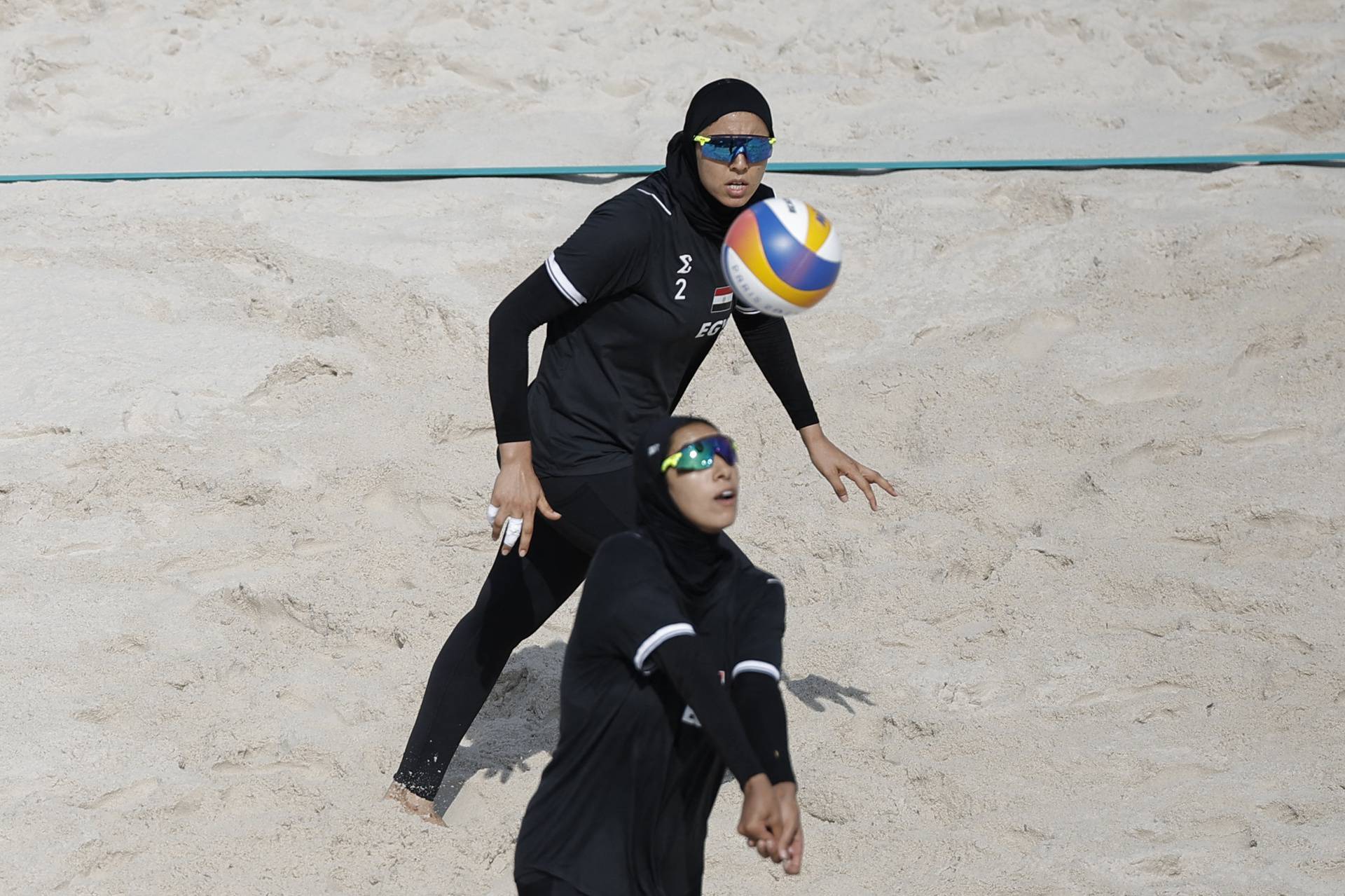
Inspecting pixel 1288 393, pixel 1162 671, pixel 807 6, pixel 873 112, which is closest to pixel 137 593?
pixel 1162 671

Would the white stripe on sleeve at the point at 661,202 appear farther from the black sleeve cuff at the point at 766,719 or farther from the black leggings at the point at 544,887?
the black leggings at the point at 544,887

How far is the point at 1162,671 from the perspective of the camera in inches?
160

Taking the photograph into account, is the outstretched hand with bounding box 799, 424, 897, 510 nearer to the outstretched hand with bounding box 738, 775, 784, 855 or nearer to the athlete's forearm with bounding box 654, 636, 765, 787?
the athlete's forearm with bounding box 654, 636, 765, 787

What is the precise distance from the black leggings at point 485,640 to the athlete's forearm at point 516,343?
0.96 feet

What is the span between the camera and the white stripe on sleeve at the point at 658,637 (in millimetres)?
2311

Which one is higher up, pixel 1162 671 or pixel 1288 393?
pixel 1288 393

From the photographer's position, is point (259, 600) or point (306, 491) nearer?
point (259, 600)

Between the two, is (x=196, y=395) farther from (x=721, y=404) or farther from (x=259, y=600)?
(x=721, y=404)

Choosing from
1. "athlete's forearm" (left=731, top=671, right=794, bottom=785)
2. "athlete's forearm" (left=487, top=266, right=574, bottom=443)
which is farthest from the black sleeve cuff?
"athlete's forearm" (left=487, top=266, right=574, bottom=443)

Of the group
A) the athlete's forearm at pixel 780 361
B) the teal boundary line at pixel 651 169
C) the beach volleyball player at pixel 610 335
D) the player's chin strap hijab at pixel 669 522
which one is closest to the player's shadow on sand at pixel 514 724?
the beach volleyball player at pixel 610 335

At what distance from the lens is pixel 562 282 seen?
3.07m

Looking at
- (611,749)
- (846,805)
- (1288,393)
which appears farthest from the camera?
(1288,393)

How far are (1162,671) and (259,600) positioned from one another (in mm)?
Answer: 2634

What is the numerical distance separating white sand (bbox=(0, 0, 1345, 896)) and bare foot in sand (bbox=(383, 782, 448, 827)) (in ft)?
0.13
